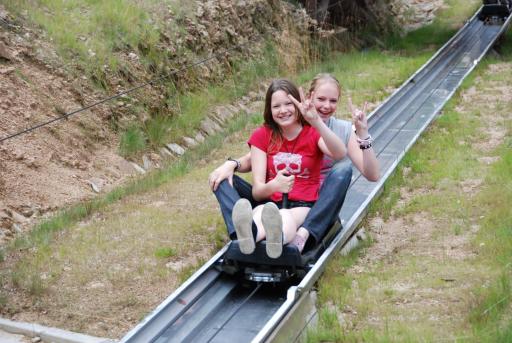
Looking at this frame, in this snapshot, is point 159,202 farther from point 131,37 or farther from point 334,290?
point 131,37

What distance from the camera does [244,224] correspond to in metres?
4.80

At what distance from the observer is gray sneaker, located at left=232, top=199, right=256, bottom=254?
4.75 metres

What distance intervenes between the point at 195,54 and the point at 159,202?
4581mm

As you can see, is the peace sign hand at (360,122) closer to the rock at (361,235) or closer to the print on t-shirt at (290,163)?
the print on t-shirt at (290,163)

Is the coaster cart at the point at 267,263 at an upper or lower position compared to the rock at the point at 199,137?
upper

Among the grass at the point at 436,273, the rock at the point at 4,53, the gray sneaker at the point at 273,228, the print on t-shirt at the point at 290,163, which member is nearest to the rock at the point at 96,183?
the rock at the point at 4,53

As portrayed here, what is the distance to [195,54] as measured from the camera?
1134cm

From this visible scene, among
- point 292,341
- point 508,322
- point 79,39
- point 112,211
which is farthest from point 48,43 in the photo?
point 508,322

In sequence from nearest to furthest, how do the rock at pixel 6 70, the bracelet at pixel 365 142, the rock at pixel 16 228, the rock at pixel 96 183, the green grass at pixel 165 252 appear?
the bracelet at pixel 365 142 < the green grass at pixel 165 252 < the rock at pixel 16 228 < the rock at pixel 96 183 < the rock at pixel 6 70

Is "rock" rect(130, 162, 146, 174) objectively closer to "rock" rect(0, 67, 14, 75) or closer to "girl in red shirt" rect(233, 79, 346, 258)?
"rock" rect(0, 67, 14, 75)

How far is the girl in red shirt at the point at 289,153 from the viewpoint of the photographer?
5.05 metres

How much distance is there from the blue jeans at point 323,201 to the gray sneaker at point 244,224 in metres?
0.30

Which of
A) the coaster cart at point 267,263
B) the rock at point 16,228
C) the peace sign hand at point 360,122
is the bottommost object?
the rock at point 16,228

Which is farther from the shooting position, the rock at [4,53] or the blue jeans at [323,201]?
the rock at [4,53]
